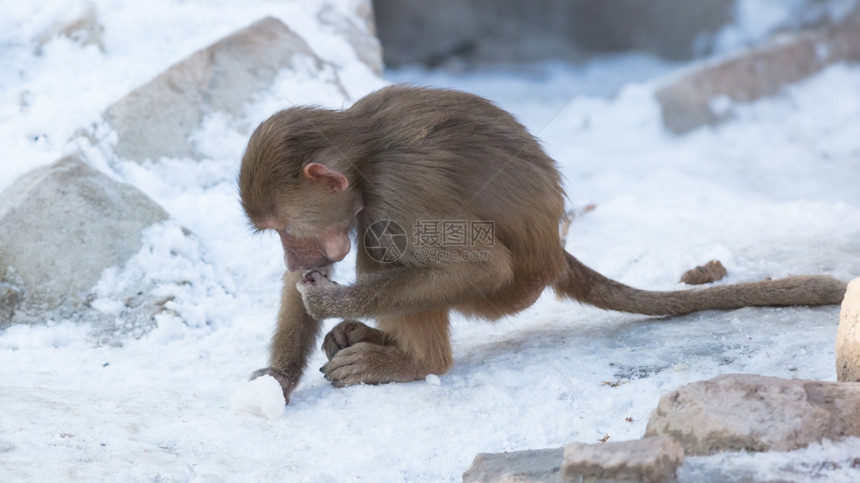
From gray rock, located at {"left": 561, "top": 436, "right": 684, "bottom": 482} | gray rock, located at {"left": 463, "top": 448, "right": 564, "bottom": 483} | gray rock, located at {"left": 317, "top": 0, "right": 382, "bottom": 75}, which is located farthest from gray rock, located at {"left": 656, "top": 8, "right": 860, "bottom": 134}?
gray rock, located at {"left": 561, "top": 436, "right": 684, "bottom": 482}

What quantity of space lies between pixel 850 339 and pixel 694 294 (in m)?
1.09

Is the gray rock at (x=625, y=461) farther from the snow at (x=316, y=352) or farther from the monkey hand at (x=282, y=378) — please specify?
the monkey hand at (x=282, y=378)

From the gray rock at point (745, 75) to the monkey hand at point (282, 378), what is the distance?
18.5 feet

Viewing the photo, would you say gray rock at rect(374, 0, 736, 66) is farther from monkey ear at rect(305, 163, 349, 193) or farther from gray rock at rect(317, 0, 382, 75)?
monkey ear at rect(305, 163, 349, 193)

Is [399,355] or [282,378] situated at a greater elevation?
[399,355]

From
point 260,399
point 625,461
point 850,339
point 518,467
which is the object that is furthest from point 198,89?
point 625,461

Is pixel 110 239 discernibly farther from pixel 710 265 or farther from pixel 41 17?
pixel 710 265

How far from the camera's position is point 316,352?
12.1 feet

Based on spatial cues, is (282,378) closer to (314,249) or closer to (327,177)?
(314,249)

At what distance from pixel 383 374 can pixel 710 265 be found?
4.90 feet

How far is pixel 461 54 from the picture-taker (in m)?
12.0

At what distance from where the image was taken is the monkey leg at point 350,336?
340 cm

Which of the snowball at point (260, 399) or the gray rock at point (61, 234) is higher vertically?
the snowball at point (260, 399)

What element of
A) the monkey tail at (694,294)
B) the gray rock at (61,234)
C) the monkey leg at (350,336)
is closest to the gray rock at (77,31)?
the gray rock at (61,234)
